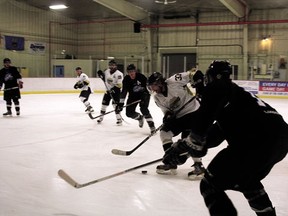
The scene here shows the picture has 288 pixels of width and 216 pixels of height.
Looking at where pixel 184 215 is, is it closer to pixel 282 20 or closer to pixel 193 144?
pixel 193 144

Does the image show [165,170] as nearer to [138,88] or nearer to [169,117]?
[169,117]

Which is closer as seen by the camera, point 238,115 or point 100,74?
point 238,115

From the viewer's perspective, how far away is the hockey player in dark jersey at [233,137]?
1.84 m

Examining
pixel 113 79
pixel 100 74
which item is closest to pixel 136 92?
pixel 113 79

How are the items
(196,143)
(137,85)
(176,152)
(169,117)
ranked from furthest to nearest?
(137,85) < (169,117) < (176,152) < (196,143)

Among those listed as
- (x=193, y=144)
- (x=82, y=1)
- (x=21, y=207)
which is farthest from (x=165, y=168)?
(x=82, y=1)

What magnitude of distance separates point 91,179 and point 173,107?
1.02 metres

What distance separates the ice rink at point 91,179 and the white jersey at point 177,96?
645 millimetres

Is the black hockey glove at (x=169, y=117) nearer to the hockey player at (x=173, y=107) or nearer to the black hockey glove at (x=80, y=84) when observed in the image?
the hockey player at (x=173, y=107)

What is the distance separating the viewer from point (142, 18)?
749 inches

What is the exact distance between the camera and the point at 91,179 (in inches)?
138

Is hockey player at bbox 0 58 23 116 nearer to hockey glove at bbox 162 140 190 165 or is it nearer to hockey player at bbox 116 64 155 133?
hockey player at bbox 116 64 155 133

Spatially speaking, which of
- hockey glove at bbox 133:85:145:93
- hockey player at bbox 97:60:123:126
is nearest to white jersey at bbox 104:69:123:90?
hockey player at bbox 97:60:123:126

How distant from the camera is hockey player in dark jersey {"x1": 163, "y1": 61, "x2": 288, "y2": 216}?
184cm
